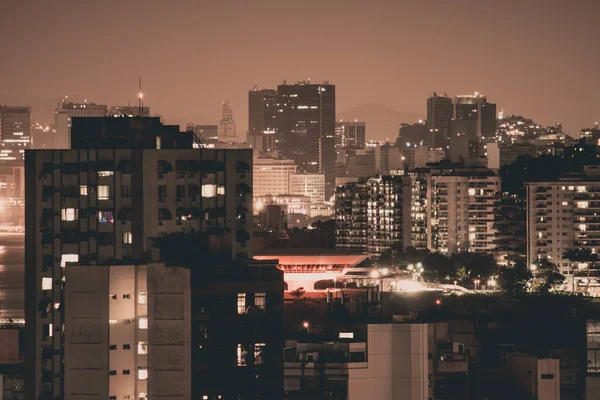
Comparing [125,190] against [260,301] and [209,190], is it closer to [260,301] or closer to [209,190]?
[209,190]

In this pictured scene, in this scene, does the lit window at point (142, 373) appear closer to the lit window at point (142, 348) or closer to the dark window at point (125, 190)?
the lit window at point (142, 348)

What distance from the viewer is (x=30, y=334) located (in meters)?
27.2

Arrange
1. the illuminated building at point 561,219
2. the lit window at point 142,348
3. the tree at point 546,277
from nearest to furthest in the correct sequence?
the lit window at point 142,348 → the tree at point 546,277 → the illuminated building at point 561,219

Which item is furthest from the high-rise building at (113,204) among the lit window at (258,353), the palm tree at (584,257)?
the palm tree at (584,257)

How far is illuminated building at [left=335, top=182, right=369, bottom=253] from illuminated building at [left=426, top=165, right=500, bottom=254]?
25.2 feet

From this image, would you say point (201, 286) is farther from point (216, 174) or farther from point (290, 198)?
point (290, 198)

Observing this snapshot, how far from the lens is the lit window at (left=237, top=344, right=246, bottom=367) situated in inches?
813

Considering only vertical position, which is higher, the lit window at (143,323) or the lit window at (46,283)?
the lit window at (46,283)

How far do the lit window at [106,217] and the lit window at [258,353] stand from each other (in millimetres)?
7460

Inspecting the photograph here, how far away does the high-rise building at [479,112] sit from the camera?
98519mm

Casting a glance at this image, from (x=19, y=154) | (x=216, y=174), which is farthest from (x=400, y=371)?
(x=19, y=154)

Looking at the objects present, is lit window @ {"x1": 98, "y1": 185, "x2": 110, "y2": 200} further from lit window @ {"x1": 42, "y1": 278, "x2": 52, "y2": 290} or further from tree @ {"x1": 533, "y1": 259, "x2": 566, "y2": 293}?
tree @ {"x1": 533, "y1": 259, "x2": 566, "y2": 293}

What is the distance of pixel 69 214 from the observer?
90.9ft

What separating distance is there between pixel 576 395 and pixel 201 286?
946cm
